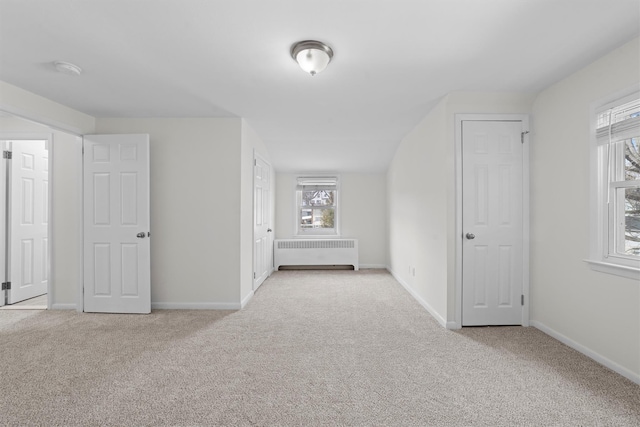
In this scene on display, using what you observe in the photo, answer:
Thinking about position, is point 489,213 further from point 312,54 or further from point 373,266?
point 373,266

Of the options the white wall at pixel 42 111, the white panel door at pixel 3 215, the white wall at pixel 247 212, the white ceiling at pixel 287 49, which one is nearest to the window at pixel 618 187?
the white ceiling at pixel 287 49

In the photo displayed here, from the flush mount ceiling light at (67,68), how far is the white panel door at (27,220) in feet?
7.94

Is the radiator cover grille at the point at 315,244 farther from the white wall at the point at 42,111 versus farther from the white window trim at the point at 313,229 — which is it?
the white wall at the point at 42,111

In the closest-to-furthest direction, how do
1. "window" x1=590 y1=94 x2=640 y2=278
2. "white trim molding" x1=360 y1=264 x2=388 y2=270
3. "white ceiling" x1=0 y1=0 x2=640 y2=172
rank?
"white ceiling" x1=0 y1=0 x2=640 y2=172, "window" x1=590 y1=94 x2=640 y2=278, "white trim molding" x1=360 y1=264 x2=388 y2=270

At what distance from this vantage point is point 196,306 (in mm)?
3701

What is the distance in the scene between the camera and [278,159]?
5.81m

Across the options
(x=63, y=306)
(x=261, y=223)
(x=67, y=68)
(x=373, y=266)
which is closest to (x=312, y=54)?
(x=67, y=68)

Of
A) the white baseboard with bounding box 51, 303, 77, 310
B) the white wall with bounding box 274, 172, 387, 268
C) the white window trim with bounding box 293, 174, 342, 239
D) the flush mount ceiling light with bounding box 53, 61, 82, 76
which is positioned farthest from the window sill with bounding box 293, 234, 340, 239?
the flush mount ceiling light with bounding box 53, 61, 82, 76

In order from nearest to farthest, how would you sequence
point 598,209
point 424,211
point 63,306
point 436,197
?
1. point 598,209
2. point 436,197
3. point 63,306
4. point 424,211

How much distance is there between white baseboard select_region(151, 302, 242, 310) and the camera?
3.69 metres

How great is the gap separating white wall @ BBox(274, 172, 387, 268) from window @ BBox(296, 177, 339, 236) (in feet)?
0.56

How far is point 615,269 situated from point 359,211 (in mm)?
4468

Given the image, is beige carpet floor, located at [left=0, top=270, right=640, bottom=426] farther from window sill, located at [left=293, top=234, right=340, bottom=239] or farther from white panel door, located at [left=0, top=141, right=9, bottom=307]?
window sill, located at [left=293, top=234, right=340, bottom=239]

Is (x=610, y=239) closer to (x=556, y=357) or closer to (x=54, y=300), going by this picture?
(x=556, y=357)
